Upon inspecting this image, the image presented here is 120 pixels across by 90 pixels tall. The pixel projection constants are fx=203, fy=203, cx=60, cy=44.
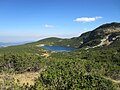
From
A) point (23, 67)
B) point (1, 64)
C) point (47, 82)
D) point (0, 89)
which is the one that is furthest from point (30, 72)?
point (0, 89)

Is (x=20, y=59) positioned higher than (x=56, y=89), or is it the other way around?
(x=20, y=59)

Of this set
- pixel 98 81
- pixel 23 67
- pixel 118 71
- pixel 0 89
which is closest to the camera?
pixel 0 89

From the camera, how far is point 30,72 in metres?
63.1

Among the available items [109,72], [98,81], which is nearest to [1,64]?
[98,81]

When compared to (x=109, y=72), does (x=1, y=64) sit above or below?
above

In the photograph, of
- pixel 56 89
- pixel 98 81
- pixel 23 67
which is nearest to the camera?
pixel 56 89

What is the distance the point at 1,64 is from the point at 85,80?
29787mm

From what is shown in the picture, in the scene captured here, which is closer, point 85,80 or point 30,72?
point 85,80

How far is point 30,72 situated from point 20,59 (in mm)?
6592

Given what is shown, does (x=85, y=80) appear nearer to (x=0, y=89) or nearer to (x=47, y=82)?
(x=47, y=82)

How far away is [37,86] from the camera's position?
36844 millimetres

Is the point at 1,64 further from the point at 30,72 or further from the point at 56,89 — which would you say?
the point at 56,89

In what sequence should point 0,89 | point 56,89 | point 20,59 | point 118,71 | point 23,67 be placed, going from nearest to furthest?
1. point 0,89
2. point 56,89
3. point 23,67
4. point 20,59
5. point 118,71

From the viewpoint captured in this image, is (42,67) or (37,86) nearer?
(37,86)
